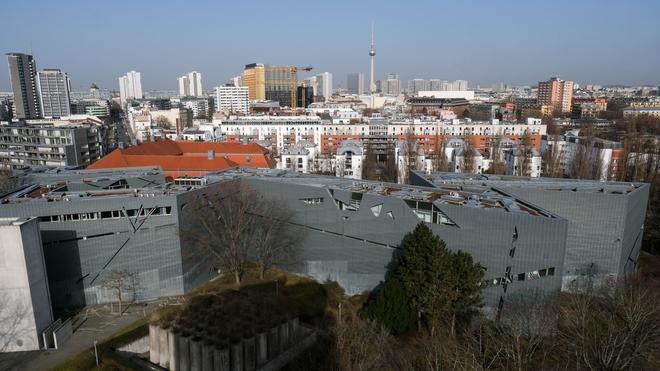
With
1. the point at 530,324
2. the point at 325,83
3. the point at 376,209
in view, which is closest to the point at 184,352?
A: the point at 376,209

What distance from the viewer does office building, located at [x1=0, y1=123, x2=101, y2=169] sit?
145 ft

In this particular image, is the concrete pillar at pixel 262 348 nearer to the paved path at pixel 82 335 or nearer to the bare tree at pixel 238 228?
the paved path at pixel 82 335

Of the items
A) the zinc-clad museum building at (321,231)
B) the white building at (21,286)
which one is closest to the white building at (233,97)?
the zinc-clad museum building at (321,231)

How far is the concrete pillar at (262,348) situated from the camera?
41.2 feet

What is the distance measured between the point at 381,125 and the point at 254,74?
3268 inches

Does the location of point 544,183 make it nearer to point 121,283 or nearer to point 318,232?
point 318,232

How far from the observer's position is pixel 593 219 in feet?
58.4

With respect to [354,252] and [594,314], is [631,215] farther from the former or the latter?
[354,252]

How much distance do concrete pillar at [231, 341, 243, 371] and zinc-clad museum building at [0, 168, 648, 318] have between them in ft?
23.7

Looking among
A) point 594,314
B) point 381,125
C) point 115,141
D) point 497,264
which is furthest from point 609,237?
point 115,141

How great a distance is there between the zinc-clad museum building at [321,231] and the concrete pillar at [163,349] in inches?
208

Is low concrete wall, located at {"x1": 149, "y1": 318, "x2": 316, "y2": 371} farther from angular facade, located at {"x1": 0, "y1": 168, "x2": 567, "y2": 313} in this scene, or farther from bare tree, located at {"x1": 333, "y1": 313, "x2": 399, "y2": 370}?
angular facade, located at {"x1": 0, "y1": 168, "x2": 567, "y2": 313}

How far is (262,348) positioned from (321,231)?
6.98 metres

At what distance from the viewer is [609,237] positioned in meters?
17.6
